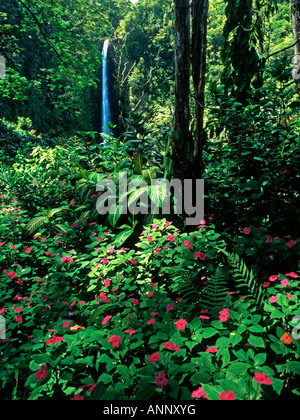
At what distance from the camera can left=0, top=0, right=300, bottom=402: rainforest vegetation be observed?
1.00m

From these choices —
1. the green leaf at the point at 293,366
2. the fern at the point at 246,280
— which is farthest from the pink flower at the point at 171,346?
the fern at the point at 246,280

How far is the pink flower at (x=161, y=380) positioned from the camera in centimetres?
86

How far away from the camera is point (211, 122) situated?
3.04 meters

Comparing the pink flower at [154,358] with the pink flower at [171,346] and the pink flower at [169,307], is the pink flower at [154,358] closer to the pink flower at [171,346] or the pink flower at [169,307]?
the pink flower at [171,346]

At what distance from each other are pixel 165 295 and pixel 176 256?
1.25 feet

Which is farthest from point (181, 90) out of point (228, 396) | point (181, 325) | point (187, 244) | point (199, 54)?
point (228, 396)

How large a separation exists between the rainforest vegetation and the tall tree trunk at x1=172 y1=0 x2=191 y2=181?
1cm

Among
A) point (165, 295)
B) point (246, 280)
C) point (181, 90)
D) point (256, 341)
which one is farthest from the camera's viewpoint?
point (181, 90)

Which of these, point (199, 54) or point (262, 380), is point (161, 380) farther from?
point (199, 54)

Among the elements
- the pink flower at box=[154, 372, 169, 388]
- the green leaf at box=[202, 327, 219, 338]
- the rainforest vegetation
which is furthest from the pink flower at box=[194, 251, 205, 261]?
the pink flower at box=[154, 372, 169, 388]

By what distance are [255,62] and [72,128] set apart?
19228 millimetres

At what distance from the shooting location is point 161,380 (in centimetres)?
88
